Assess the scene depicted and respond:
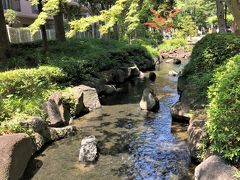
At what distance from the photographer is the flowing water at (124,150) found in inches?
324

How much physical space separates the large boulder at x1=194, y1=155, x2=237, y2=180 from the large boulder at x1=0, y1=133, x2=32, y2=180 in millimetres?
4147

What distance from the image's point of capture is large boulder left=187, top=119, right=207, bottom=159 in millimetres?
8336

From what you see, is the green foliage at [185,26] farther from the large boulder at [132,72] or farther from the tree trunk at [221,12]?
the tree trunk at [221,12]

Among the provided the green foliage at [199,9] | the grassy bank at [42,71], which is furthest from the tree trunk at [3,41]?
the green foliage at [199,9]

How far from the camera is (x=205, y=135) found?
26.6ft

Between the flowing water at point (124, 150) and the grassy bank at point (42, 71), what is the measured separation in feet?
4.99

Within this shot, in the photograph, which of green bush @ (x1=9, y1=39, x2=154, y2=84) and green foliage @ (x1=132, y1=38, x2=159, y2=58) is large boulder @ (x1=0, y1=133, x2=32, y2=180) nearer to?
green bush @ (x1=9, y1=39, x2=154, y2=84)

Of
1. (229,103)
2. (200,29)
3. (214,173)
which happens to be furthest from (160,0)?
(200,29)

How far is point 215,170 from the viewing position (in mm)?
6285

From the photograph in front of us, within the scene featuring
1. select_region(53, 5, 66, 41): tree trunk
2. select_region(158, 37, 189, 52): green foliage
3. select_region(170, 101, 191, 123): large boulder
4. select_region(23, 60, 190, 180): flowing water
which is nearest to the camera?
select_region(23, 60, 190, 180): flowing water

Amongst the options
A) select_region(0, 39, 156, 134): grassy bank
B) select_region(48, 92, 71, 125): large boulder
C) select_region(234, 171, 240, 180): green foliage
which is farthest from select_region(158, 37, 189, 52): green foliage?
select_region(234, 171, 240, 180): green foliage

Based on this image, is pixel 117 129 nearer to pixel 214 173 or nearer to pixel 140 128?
pixel 140 128

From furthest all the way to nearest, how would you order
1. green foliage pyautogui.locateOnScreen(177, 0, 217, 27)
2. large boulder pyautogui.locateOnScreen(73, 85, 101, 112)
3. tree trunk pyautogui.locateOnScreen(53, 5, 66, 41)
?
green foliage pyautogui.locateOnScreen(177, 0, 217, 27)
tree trunk pyautogui.locateOnScreen(53, 5, 66, 41)
large boulder pyautogui.locateOnScreen(73, 85, 101, 112)

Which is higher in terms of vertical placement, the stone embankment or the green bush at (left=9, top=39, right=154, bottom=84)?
the green bush at (left=9, top=39, right=154, bottom=84)
